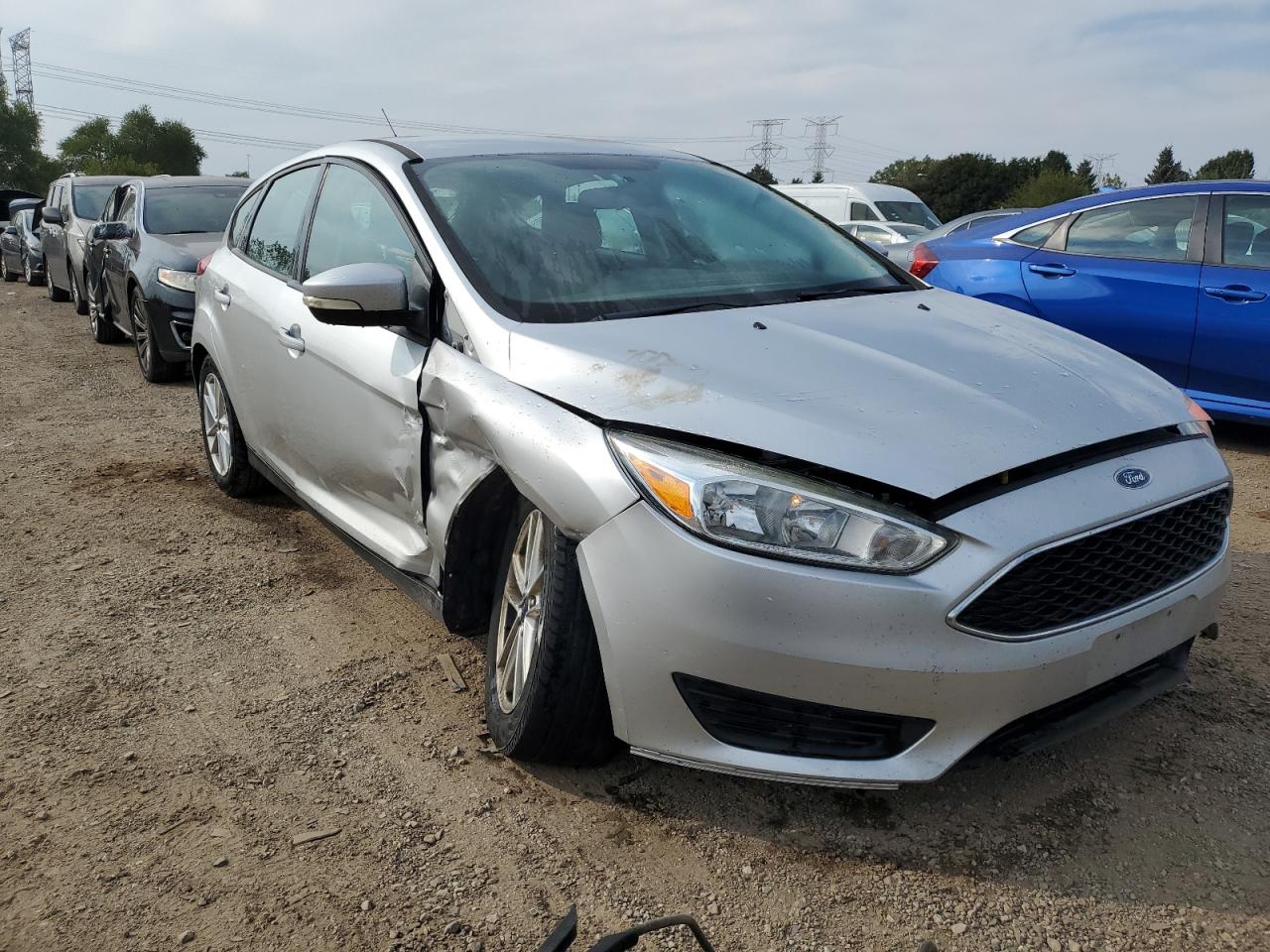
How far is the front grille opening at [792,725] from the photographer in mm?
2184

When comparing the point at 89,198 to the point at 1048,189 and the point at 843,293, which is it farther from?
the point at 1048,189

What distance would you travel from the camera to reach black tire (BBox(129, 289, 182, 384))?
826 cm

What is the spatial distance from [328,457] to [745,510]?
186 cm

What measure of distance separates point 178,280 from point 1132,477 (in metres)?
7.41

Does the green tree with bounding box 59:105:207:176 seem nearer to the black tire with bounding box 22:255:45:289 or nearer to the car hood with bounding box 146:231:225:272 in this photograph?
the black tire with bounding box 22:255:45:289

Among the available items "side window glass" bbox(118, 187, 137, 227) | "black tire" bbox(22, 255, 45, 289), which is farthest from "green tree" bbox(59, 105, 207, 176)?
"side window glass" bbox(118, 187, 137, 227)

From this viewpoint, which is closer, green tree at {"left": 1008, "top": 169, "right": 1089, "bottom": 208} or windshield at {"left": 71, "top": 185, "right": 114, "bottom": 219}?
windshield at {"left": 71, "top": 185, "right": 114, "bottom": 219}

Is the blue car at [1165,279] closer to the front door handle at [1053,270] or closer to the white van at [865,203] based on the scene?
the front door handle at [1053,270]

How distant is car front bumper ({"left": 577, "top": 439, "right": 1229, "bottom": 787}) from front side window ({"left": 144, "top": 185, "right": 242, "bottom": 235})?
25.9 feet

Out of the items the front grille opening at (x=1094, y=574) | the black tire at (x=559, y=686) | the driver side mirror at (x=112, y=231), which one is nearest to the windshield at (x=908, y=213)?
the driver side mirror at (x=112, y=231)

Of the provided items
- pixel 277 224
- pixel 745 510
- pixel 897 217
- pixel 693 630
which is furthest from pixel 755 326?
pixel 897 217

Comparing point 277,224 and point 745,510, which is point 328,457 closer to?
point 277,224

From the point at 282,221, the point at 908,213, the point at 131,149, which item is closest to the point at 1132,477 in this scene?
the point at 282,221

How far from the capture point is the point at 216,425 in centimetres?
504
